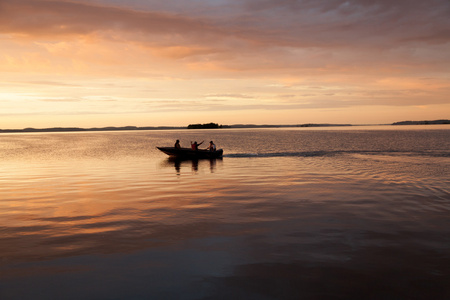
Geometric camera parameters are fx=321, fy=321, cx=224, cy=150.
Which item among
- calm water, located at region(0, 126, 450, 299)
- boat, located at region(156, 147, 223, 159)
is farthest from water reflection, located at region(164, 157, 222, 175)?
calm water, located at region(0, 126, 450, 299)

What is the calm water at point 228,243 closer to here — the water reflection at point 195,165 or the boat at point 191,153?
the water reflection at point 195,165

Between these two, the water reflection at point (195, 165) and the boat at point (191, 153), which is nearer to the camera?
the water reflection at point (195, 165)

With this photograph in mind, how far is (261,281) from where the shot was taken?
7.65m

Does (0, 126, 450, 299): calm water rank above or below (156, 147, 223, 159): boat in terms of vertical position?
below

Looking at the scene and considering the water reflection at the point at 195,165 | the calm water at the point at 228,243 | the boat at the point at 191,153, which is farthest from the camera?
the boat at the point at 191,153

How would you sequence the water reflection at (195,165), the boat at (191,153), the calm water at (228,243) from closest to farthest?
the calm water at (228,243) → the water reflection at (195,165) → the boat at (191,153)

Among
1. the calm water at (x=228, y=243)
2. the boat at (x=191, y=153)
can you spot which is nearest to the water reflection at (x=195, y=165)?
the boat at (x=191, y=153)

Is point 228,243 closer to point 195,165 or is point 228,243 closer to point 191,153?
point 195,165

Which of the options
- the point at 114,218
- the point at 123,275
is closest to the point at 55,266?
the point at 123,275

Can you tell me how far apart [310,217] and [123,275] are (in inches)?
307

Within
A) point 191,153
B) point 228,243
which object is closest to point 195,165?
point 191,153

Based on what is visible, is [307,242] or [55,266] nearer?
[55,266]

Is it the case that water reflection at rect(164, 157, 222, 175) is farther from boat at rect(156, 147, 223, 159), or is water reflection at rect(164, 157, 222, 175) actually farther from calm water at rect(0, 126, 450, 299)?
calm water at rect(0, 126, 450, 299)

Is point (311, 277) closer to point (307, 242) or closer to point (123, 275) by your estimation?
point (307, 242)
